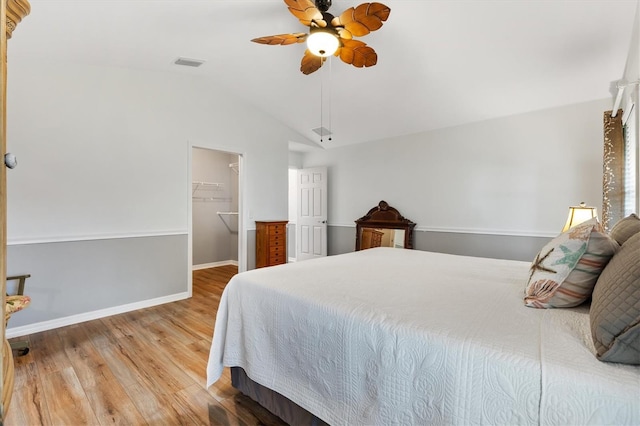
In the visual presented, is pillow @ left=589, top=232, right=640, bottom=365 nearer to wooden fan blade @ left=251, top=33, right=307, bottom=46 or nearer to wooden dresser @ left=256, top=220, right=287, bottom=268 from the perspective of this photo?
wooden fan blade @ left=251, top=33, right=307, bottom=46

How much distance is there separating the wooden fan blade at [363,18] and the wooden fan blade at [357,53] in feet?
0.48

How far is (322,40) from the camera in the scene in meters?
2.22

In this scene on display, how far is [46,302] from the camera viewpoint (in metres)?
3.00

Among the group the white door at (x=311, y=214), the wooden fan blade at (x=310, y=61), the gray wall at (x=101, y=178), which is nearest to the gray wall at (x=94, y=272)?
the gray wall at (x=101, y=178)

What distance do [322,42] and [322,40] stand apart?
0.6 inches

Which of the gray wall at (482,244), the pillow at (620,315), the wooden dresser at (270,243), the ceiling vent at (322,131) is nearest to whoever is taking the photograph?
the pillow at (620,315)

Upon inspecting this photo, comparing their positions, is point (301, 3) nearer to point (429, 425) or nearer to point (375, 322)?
point (375, 322)

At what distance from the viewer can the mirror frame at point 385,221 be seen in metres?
4.76

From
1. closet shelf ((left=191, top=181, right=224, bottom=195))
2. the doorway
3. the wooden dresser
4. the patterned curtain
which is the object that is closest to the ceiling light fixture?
the wooden dresser

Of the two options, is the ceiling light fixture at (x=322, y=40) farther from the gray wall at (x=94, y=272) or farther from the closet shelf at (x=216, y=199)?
the closet shelf at (x=216, y=199)

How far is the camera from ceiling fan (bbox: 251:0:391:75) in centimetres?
200

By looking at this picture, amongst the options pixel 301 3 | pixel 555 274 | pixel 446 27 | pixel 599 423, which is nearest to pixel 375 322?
pixel 599 423

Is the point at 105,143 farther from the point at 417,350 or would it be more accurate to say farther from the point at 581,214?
the point at 581,214

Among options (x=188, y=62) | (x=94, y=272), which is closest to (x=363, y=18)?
(x=188, y=62)
